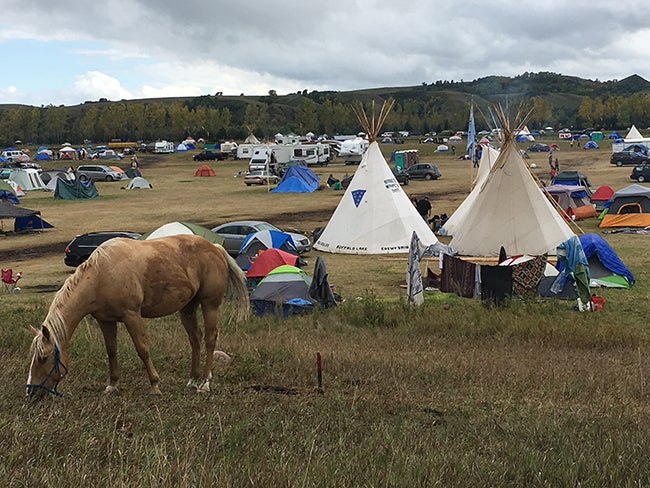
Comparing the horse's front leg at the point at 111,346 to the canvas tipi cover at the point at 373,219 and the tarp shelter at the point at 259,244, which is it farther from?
the canvas tipi cover at the point at 373,219

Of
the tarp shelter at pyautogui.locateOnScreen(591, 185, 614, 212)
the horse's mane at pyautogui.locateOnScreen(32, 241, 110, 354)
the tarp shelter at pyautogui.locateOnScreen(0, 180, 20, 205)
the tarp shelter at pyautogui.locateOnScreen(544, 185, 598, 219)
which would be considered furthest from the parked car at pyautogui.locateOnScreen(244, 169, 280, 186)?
the horse's mane at pyautogui.locateOnScreen(32, 241, 110, 354)

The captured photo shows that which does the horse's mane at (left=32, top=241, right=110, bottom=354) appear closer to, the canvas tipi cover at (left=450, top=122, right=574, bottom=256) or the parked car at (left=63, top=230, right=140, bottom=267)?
the parked car at (left=63, top=230, right=140, bottom=267)

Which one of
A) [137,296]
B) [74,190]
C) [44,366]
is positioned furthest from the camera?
[74,190]

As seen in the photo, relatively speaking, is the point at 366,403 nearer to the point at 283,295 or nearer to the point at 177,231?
the point at 283,295

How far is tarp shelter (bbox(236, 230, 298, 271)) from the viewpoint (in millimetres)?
21469

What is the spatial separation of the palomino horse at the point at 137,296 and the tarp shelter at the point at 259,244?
12.7 metres

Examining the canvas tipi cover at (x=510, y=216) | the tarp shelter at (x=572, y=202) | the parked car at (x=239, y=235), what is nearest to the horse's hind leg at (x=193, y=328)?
the parked car at (x=239, y=235)

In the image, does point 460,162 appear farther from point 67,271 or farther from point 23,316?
point 23,316

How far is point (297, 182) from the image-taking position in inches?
1861

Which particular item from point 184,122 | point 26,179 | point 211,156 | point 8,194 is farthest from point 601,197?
point 184,122

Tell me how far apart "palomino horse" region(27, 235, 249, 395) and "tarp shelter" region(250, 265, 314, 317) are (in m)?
6.98

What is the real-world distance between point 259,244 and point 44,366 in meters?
14.9

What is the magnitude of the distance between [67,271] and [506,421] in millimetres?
18731

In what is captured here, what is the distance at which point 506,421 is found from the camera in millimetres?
6613
